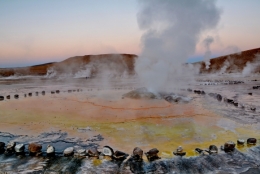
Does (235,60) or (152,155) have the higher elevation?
(235,60)

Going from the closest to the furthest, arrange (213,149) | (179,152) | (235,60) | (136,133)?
(179,152) → (213,149) → (136,133) → (235,60)

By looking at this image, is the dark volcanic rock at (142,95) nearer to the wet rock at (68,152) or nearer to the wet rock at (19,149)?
the wet rock at (68,152)

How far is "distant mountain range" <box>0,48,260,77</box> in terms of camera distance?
250ft

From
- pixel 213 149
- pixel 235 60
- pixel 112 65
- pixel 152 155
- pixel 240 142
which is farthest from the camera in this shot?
pixel 112 65

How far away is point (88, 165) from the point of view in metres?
6.48

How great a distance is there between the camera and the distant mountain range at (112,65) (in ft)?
250

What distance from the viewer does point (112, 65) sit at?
93.2 metres

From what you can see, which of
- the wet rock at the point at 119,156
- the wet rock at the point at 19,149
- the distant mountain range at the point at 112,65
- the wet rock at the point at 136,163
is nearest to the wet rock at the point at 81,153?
the wet rock at the point at 119,156

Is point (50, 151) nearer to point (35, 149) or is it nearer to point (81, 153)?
point (35, 149)

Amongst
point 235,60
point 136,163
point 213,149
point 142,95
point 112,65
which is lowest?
point 136,163

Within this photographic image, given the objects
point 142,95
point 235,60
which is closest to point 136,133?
point 142,95

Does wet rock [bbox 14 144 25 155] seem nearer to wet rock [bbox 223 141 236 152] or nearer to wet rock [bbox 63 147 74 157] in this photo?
wet rock [bbox 63 147 74 157]

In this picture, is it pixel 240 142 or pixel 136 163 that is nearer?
pixel 136 163

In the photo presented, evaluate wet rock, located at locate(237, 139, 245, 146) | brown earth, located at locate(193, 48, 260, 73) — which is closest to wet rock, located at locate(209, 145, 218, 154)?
wet rock, located at locate(237, 139, 245, 146)
